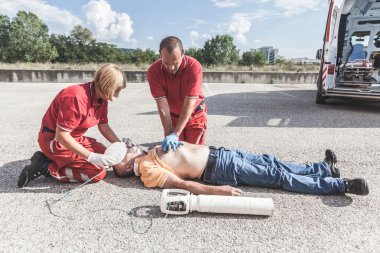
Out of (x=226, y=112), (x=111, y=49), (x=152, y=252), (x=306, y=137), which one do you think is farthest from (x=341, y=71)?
(x=111, y=49)

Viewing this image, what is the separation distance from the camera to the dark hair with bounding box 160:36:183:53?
278 centimetres

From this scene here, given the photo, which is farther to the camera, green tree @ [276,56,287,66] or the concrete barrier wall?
green tree @ [276,56,287,66]

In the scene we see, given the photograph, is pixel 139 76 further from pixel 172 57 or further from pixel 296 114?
pixel 172 57

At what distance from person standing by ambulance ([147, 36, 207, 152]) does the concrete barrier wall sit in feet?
42.2

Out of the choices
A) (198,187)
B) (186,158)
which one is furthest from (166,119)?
(198,187)

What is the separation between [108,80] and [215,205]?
131 centimetres

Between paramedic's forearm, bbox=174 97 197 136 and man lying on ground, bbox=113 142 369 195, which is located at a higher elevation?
paramedic's forearm, bbox=174 97 197 136

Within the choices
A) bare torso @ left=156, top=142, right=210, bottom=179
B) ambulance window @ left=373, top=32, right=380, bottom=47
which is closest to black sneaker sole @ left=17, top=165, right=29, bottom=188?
bare torso @ left=156, top=142, right=210, bottom=179

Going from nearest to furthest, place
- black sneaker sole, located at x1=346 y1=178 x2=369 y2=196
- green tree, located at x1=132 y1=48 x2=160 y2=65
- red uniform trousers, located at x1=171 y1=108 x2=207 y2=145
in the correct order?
black sneaker sole, located at x1=346 y1=178 x2=369 y2=196 < red uniform trousers, located at x1=171 y1=108 x2=207 y2=145 < green tree, located at x1=132 y1=48 x2=160 y2=65

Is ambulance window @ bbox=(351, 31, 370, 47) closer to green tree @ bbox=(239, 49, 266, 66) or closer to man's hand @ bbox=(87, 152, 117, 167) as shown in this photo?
man's hand @ bbox=(87, 152, 117, 167)

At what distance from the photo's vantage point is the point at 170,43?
2781 mm

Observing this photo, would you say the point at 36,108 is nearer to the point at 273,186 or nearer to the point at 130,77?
the point at 273,186

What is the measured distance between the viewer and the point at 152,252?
67.8 inches

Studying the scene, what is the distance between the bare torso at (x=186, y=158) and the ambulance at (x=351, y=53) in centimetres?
522
